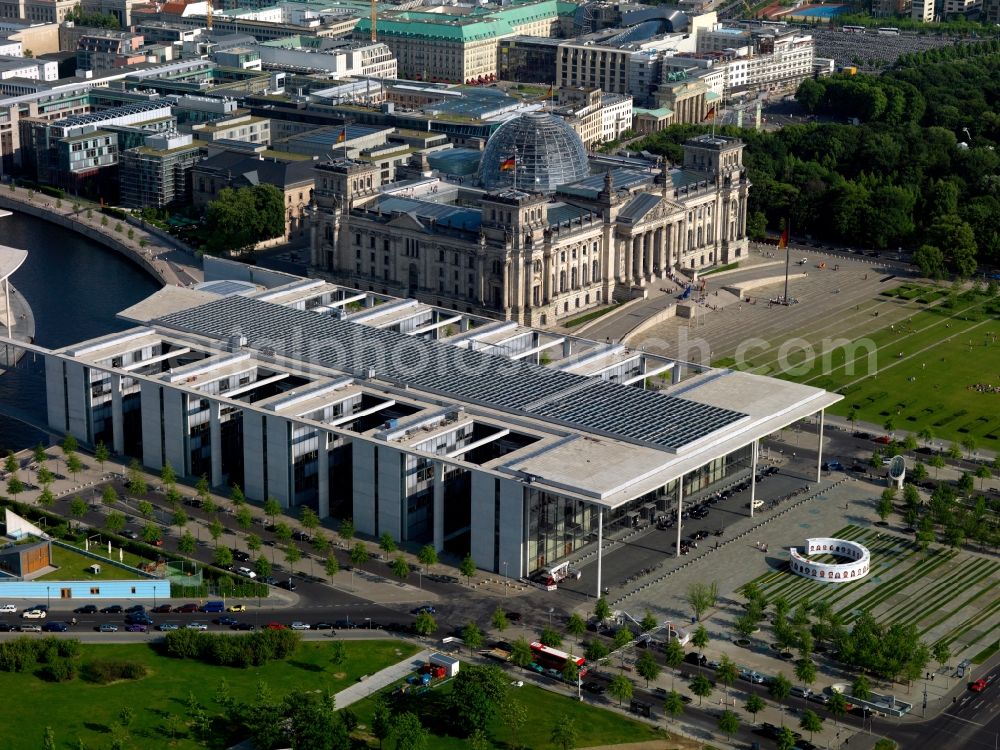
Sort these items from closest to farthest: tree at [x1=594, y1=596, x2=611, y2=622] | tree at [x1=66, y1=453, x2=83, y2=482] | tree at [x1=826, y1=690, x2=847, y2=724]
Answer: tree at [x1=826, y1=690, x2=847, y2=724] < tree at [x1=594, y1=596, x2=611, y2=622] < tree at [x1=66, y1=453, x2=83, y2=482]

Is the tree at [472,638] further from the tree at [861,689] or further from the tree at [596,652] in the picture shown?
the tree at [861,689]

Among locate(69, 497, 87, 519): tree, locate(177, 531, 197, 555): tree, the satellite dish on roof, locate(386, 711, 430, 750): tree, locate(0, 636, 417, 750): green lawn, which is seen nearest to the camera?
locate(386, 711, 430, 750): tree

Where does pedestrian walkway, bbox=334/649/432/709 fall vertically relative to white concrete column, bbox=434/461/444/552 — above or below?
below

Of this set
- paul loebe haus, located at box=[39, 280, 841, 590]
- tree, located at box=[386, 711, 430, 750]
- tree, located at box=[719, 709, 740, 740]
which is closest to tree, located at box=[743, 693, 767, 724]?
tree, located at box=[719, 709, 740, 740]

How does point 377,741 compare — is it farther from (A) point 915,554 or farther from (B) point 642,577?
(A) point 915,554

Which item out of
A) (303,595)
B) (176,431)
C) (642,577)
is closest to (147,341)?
(176,431)

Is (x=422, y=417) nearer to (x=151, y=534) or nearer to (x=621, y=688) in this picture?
(x=151, y=534)

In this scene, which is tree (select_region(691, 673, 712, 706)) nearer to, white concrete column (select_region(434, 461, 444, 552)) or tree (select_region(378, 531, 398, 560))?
white concrete column (select_region(434, 461, 444, 552))
